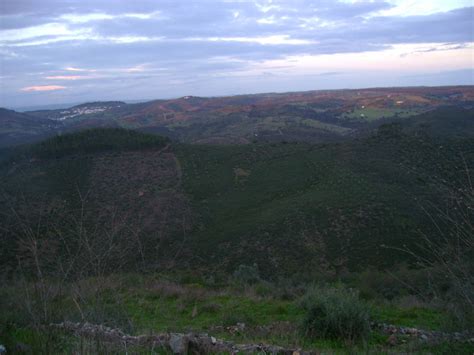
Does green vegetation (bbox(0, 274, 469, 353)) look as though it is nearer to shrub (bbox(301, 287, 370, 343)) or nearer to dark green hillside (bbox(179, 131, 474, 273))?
shrub (bbox(301, 287, 370, 343))

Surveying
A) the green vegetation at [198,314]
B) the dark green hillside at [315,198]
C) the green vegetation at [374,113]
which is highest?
the green vegetation at [374,113]

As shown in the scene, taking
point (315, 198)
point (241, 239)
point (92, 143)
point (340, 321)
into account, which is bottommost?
point (241, 239)

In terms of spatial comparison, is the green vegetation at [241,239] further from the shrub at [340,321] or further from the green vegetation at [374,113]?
the green vegetation at [374,113]

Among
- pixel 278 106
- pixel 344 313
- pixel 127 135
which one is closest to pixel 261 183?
pixel 127 135

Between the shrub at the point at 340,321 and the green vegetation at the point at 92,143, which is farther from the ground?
the green vegetation at the point at 92,143

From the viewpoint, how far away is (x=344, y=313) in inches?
219

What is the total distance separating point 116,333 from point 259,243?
19193 mm

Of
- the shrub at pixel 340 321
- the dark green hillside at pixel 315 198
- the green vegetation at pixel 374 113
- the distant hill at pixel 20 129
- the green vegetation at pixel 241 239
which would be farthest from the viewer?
the green vegetation at pixel 374 113

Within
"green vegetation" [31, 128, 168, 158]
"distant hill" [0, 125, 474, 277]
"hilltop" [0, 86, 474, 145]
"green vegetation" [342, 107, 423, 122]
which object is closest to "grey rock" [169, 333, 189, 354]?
"distant hill" [0, 125, 474, 277]

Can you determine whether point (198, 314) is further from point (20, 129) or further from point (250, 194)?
point (20, 129)

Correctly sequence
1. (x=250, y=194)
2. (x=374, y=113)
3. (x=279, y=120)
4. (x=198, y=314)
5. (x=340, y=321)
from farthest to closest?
(x=279, y=120) < (x=374, y=113) < (x=250, y=194) < (x=198, y=314) < (x=340, y=321)

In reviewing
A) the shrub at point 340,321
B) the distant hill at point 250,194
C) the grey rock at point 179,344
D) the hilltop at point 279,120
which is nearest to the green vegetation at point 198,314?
the shrub at point 340,321

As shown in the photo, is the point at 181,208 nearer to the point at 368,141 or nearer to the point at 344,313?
the point at 368,141

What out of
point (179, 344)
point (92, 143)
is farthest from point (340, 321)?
point (92, 143)
